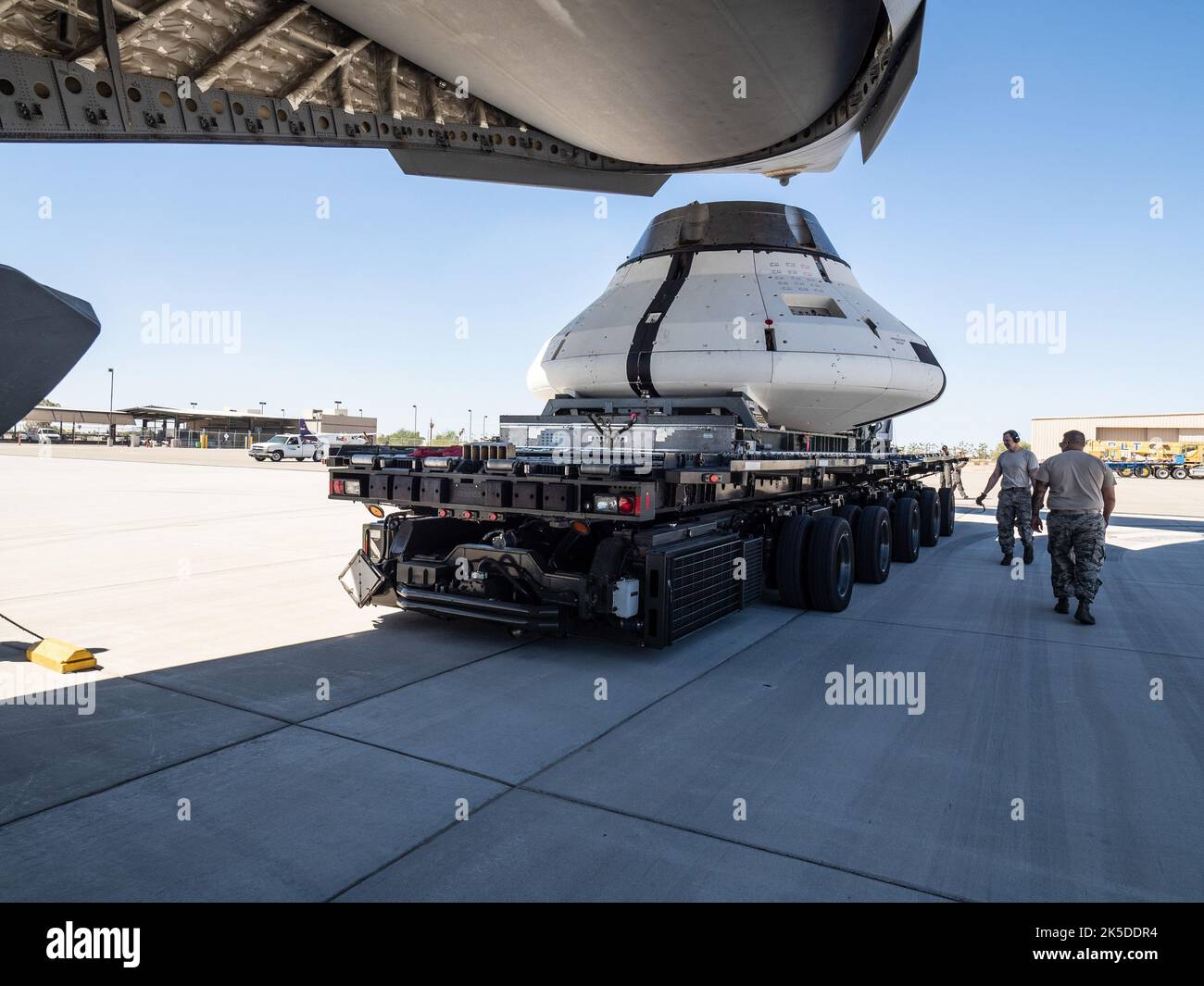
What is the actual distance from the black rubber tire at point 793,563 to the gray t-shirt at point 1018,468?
4.56 m

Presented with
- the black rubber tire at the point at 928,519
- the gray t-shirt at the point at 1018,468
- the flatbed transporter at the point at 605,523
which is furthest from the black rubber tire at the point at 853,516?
the black rubber tire at the point at 928,519

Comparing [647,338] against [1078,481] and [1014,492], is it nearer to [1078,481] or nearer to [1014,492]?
[1078,481]

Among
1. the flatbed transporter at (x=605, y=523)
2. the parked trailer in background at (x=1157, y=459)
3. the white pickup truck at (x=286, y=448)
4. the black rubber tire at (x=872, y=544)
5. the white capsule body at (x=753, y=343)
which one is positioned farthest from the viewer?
the parked trailer in background at (x=1157, y=459)

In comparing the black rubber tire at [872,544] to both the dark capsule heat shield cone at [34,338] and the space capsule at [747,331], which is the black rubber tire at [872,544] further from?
the dark capsule heat shield cone at [34,338]

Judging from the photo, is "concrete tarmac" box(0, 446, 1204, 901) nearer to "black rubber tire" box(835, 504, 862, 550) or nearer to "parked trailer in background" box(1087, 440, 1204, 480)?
"black rubber tire" box(835, 504, 862, 550)

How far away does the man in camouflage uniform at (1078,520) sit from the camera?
698cm

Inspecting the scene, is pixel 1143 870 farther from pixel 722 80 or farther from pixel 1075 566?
pixel 722 80

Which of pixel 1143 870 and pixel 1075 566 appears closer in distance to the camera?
pixel 1143 870
